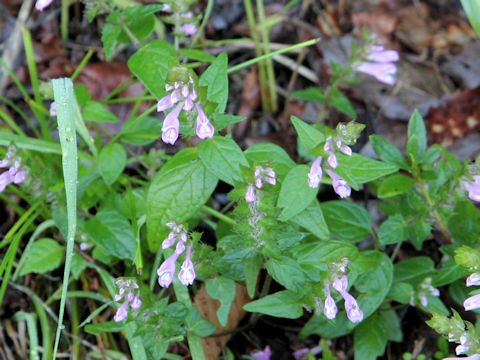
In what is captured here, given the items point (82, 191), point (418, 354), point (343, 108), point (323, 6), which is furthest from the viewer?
point (323, 6)

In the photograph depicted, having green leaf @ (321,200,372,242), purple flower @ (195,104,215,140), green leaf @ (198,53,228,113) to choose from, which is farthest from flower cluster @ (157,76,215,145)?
green leaf @ (321,200,372,242)

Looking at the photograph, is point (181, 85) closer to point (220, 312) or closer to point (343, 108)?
point (220, 312)

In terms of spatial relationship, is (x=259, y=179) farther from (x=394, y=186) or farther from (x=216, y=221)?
(x=216, y=221)

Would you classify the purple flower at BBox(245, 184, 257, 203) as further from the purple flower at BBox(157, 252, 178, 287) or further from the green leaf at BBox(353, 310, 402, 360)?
the green leaf at BBox(353, 310, 402, 360)

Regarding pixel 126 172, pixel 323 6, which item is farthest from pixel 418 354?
pixel 323 6

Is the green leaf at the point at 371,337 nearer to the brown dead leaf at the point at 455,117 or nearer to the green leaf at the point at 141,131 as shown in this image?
the green leaf at the point at 141,131

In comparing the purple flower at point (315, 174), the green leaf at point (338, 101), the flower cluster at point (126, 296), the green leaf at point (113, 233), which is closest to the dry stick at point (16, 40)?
the green leaf at point (113, 233)
